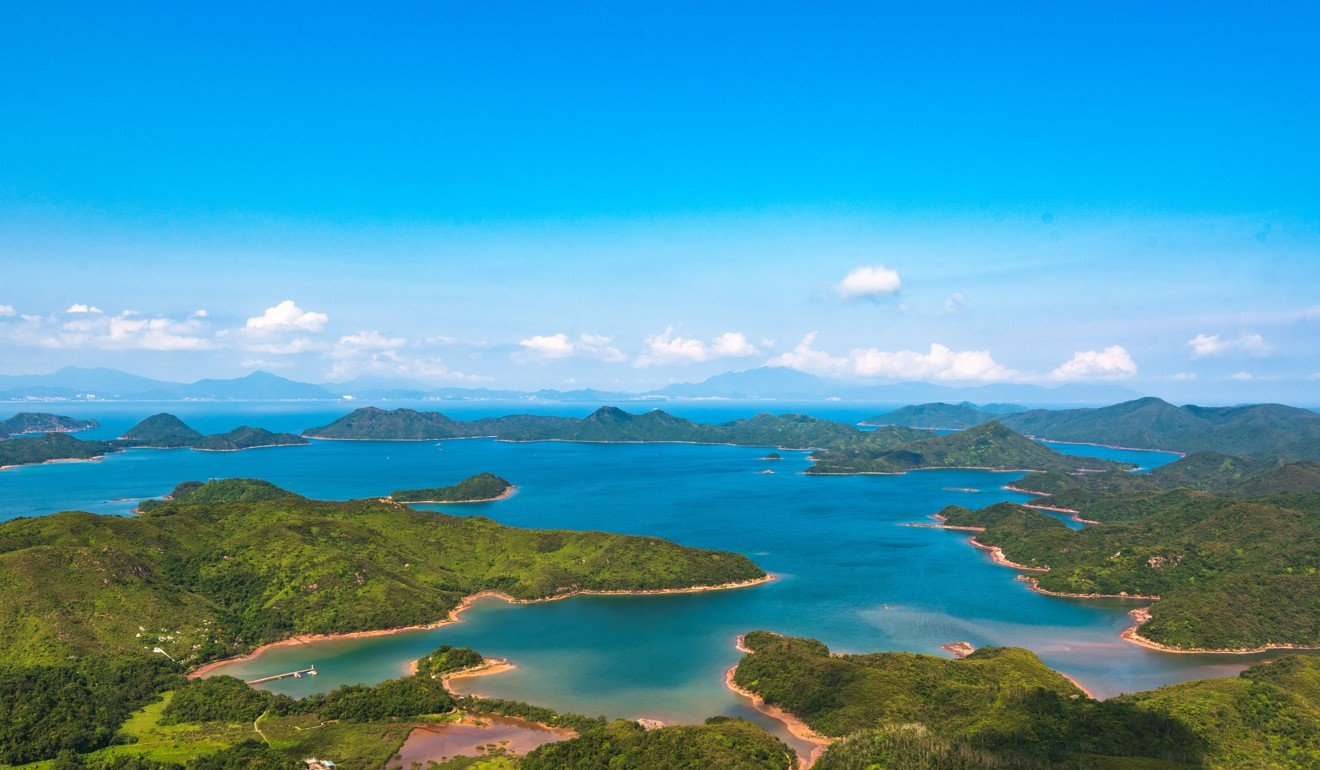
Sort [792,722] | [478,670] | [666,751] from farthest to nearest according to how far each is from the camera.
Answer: [478,670], [792,722], [666,751]

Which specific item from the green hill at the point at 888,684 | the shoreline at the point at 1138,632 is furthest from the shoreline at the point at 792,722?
the shoreline at the point at 1138,632

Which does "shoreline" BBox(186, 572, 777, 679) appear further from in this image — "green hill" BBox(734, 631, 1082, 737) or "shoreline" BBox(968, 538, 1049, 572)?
"shoreline" BBox(968, 538, 1049, 572)

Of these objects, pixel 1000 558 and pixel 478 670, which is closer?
pixel 478 670

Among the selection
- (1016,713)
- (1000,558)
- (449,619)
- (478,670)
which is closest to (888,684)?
(1016,713)

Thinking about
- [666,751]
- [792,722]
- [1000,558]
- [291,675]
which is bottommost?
[1000,558]

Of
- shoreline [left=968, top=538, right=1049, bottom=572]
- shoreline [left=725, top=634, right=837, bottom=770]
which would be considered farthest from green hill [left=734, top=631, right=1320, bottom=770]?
shoreline [left=968, top=538, right=1049, bottom=572]

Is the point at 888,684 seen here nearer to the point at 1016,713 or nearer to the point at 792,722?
the point at 792,722

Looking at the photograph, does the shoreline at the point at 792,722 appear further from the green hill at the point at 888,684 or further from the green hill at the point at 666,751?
the green hill at the point at 666,751
